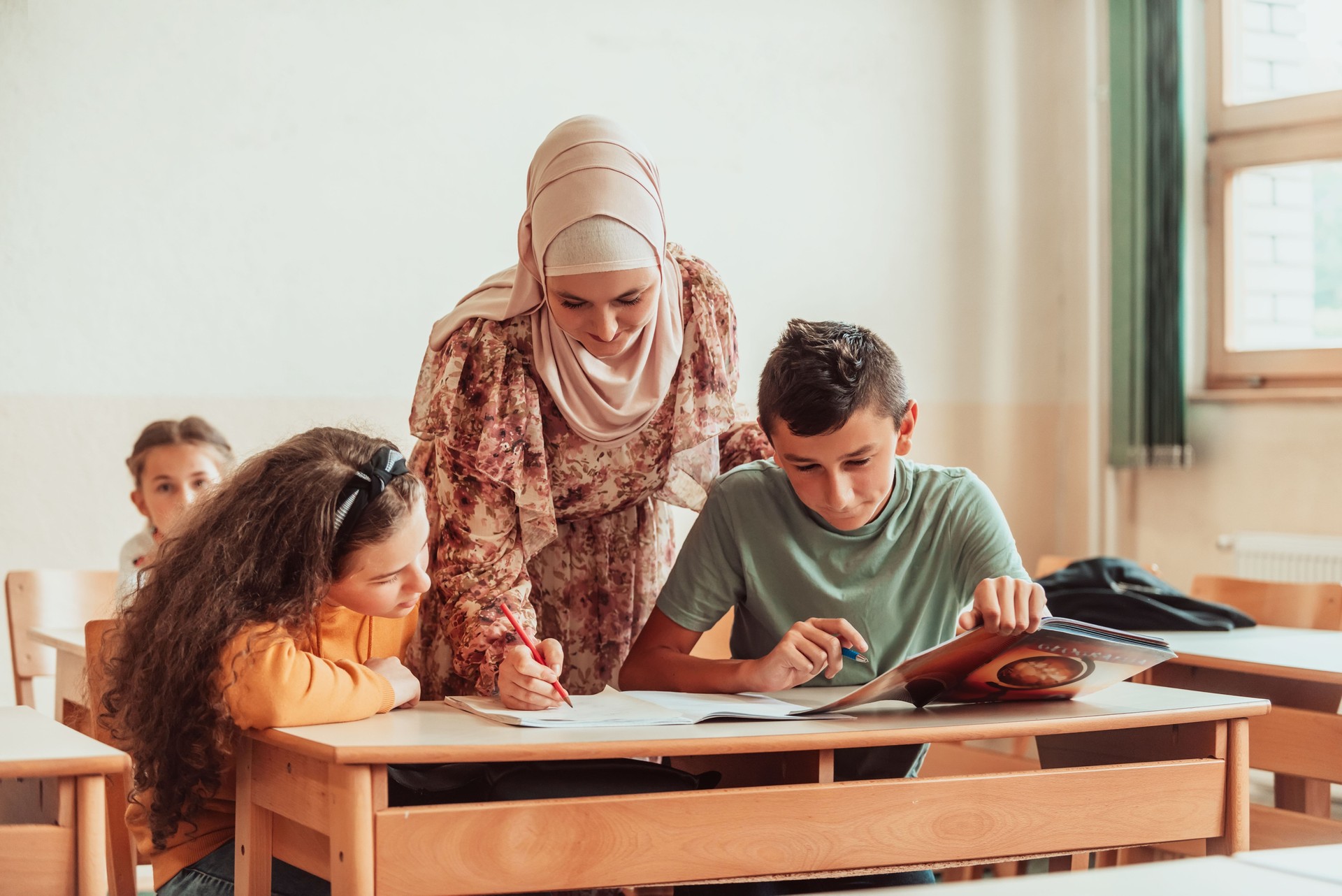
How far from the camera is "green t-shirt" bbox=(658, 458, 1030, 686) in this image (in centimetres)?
175

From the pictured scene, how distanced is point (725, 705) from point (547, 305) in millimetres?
594

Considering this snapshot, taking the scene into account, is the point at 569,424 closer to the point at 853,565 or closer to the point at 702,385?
the point at 702,385

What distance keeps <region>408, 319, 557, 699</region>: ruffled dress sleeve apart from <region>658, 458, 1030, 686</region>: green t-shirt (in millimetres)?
222

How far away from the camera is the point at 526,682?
1.46 meters

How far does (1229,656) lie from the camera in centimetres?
216

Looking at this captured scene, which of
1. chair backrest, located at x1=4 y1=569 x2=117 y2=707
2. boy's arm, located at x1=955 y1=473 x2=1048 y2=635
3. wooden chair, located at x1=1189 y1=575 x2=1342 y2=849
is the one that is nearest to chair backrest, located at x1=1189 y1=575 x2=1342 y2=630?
wooden chair, located at x1=1189 y1=575 x2=1342 y2=849

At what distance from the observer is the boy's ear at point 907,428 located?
176 cm

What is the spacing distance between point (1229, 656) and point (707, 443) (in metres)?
0.98

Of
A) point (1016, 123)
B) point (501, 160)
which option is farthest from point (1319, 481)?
point (501, 160)

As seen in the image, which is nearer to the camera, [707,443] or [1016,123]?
[707,443]

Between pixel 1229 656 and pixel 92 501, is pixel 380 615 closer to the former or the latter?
pixel 1229 656

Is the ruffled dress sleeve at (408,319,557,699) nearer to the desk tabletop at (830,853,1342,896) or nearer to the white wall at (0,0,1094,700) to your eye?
the desk tabletop at (830,853,1342,896)

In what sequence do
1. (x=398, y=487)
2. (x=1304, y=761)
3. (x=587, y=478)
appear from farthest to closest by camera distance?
(x=1304, y=761) → (x=587, y=478) → (x=398, y=487)

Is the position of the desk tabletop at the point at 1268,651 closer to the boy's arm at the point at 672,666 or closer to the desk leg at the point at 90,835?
the boy's arm at the point at 672,666
